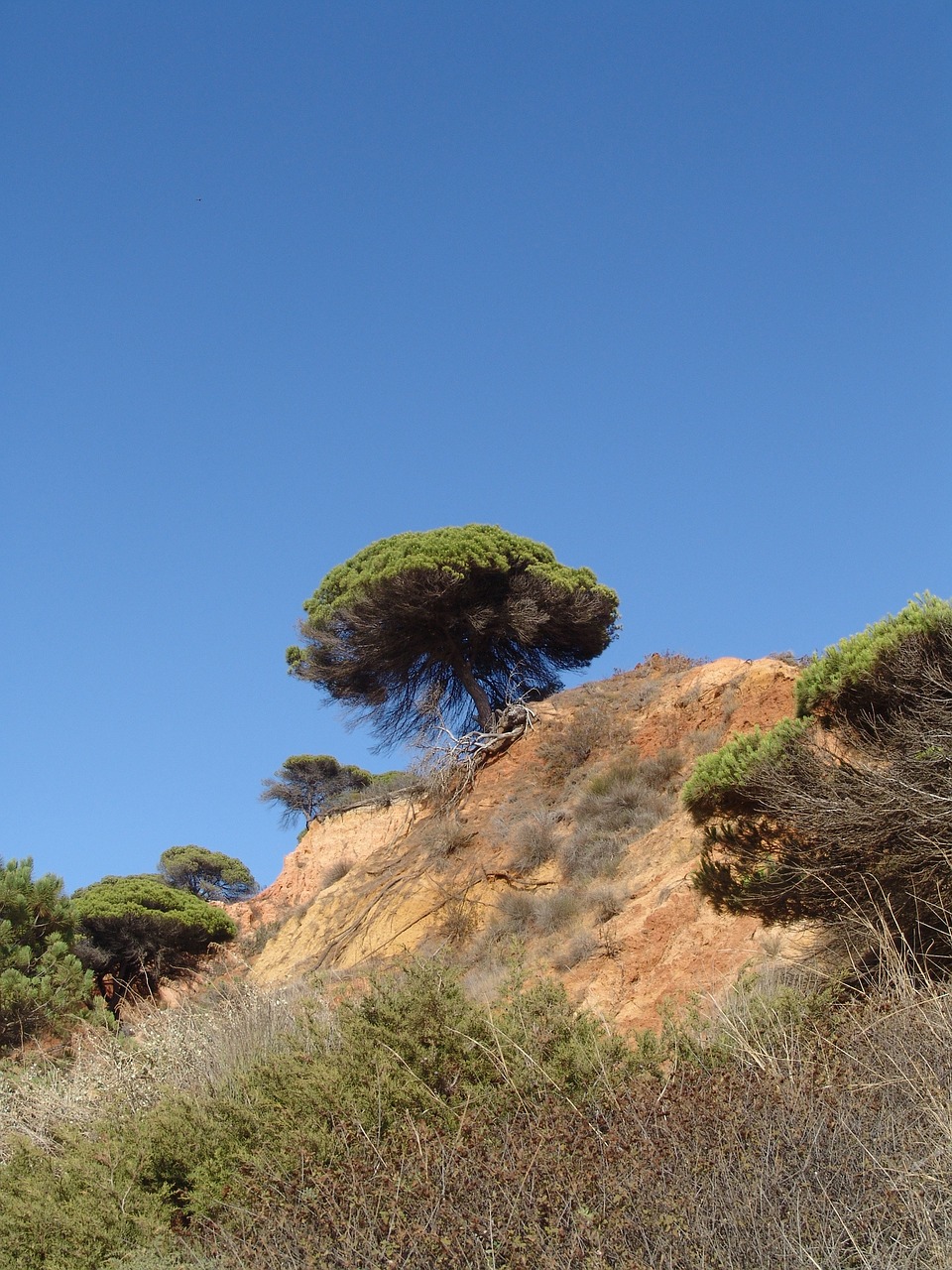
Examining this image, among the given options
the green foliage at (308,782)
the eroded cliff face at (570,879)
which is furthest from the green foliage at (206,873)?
the eroded cliff face at (570,879)

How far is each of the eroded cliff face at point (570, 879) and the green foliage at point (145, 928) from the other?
13.0 feet

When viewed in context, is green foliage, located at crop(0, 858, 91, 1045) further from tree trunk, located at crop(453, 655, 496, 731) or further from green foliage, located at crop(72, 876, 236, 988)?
tree trunk, located at crop(453, 655, 496, 731)

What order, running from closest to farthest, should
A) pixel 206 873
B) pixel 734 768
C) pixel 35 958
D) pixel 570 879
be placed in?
1. pixel 734 768
2. pixel 570 879
3. pixel 35 958
4. pixel 206 873

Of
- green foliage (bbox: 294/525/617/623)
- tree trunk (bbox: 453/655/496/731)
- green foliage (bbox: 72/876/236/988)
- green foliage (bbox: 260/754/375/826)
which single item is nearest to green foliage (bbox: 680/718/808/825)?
tree trunk (bbox: 453/655/496/731)

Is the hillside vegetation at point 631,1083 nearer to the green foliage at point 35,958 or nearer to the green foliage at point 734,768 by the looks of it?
the green foliage at point 734,768

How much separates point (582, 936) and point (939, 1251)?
9.21 m

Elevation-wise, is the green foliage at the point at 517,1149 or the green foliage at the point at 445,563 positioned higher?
the green foliage at the point at 445,563

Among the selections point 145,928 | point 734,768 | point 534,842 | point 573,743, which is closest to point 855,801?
point 734,768

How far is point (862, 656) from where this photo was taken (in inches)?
346

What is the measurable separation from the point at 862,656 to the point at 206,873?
3351 centimetres

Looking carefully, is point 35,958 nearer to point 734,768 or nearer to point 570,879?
point 570,879

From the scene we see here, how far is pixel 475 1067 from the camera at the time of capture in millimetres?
6266

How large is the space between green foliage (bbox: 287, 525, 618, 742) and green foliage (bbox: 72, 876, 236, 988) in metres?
6.96

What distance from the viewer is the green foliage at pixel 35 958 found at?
1582cm
